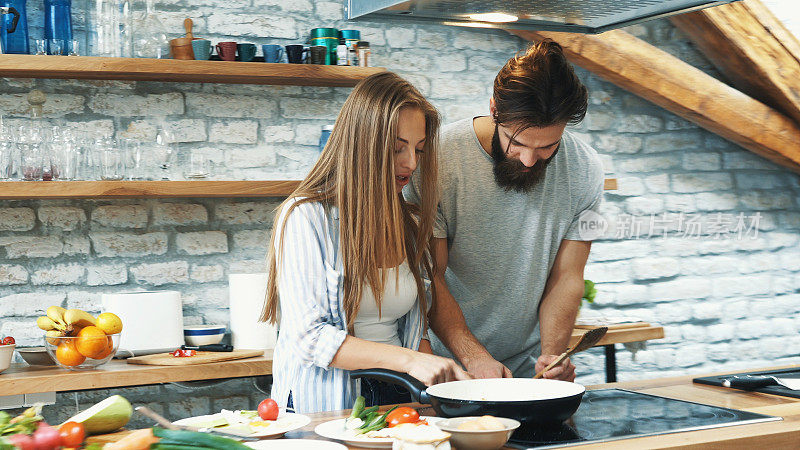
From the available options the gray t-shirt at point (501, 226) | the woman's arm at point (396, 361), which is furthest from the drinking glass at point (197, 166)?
the woman's arm at point (396, 361)

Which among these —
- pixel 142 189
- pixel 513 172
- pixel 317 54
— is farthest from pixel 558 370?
pixel 317 54

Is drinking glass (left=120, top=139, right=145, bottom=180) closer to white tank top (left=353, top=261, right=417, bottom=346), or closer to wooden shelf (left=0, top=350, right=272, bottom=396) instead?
wooden shelf (left=0, top=350, right=272, bottom=396)

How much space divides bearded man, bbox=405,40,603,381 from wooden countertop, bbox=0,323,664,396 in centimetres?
94

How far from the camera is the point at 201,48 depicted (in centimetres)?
332

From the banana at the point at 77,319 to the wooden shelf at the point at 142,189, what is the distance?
1.62 feet

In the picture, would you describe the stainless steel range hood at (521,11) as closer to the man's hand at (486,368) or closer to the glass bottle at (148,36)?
the man's hand at (486,368)

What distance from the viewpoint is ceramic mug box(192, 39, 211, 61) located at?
3.32 m

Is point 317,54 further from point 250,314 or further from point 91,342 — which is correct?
point 91,342

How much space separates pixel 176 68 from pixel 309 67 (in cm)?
54

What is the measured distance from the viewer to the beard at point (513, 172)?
2.26 metres

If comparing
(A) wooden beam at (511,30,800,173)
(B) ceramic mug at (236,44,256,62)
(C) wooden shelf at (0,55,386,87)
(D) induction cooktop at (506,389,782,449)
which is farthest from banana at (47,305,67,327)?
(A) wooden beam at (511,30,800,173)

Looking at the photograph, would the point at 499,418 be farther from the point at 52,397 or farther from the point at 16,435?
the point at 52,397

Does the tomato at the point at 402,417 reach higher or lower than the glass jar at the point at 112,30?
lower

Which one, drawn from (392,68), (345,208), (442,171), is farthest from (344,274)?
(392,68)
